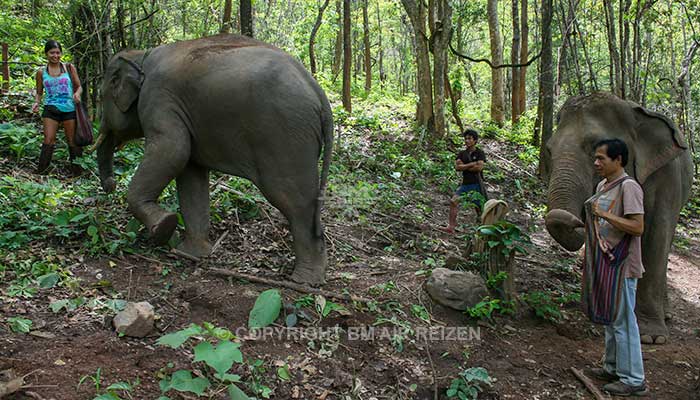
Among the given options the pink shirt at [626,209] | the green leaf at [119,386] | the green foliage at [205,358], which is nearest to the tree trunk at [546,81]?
the pink shirt at [626,209]

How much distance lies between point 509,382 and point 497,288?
1.11 metres

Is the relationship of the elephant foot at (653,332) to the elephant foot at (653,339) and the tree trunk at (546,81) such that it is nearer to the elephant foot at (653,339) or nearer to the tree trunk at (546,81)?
the elephant foot at (653,339)

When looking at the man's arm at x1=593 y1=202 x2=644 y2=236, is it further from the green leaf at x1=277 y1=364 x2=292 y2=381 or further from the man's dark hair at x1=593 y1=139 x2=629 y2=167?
the green leaf at x1=277 y1=364 x2=292 y2=381

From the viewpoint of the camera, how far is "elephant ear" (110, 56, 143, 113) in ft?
18.2

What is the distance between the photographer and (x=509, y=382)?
168 inches

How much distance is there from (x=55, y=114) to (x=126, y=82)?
6.23 feet

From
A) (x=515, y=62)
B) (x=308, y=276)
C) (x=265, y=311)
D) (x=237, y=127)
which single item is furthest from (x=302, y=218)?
(x=515, y=62)

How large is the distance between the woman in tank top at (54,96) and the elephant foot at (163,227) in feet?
8.98

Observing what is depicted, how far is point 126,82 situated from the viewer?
5.57 meters

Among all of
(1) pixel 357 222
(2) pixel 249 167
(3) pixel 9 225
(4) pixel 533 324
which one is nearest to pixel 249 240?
(2) pixel 249 167

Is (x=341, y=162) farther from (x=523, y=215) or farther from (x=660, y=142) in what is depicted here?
(x=660, y=142)

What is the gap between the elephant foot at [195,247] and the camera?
555 centimetres

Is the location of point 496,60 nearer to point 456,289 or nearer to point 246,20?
point 246,20

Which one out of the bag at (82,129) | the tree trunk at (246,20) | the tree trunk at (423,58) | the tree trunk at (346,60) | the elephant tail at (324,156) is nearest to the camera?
the elephant tail at (324,156)
